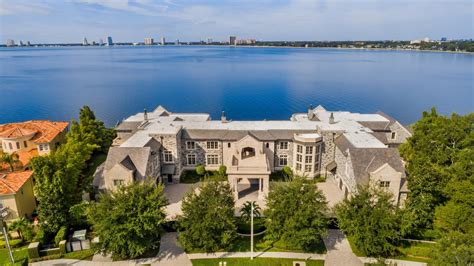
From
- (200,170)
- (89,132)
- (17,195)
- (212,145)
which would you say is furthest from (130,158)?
(89,132)

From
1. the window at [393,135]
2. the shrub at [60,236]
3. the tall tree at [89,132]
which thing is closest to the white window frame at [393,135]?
the window at [393,135]

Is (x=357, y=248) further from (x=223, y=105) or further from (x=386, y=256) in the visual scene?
(x=223, y=105)

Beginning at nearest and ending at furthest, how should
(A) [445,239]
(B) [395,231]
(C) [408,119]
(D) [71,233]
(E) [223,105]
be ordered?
(A) [445,239]
(B) [395,231]
(D) [71,233]
(C) [408,119]
(E) [223,105]

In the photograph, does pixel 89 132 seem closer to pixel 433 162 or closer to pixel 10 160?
pixel 10 160

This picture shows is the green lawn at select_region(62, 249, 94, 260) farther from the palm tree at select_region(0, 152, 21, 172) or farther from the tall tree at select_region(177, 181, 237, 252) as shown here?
the palm tree at select_region(0, 152, 21, 172)

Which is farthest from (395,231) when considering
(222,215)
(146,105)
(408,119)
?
(146,105)

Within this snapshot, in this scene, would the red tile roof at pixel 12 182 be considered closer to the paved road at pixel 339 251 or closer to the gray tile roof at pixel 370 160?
the paved road at pixel 339 251
